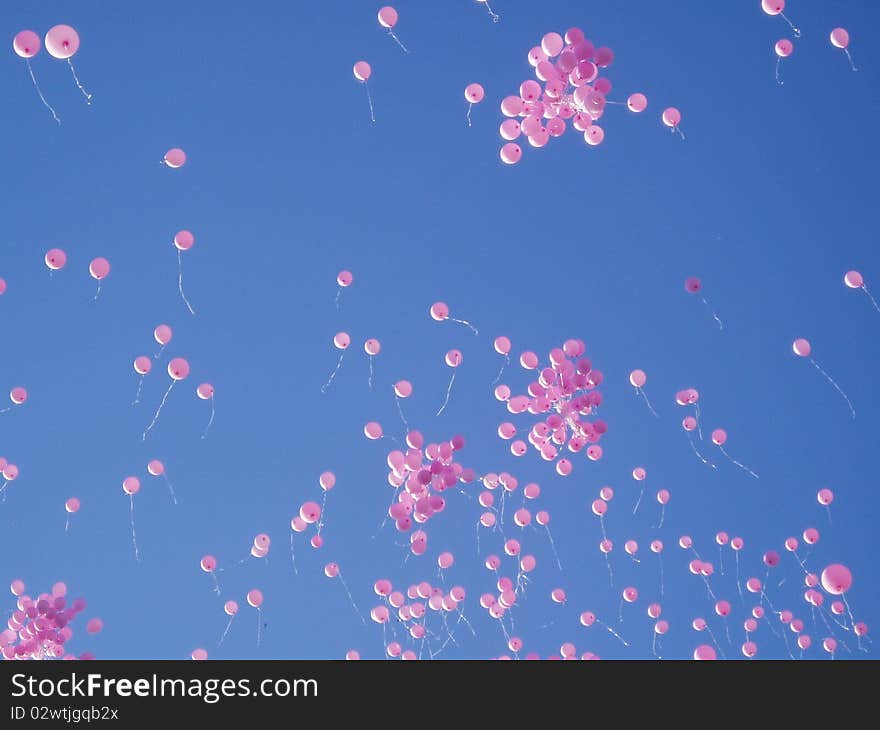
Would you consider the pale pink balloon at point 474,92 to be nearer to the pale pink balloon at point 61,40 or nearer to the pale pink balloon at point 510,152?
the pale pink balloon at point 510,152

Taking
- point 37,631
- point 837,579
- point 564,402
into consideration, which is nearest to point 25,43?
point 37,631

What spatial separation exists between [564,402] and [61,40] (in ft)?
9.19

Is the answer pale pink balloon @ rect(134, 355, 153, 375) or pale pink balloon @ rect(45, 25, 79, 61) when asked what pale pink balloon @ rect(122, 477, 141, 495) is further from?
pale pink balloon @ rect(45, 25, 79, 61)

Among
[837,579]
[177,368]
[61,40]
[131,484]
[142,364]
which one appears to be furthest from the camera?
[131,484]

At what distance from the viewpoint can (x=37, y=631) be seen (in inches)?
149

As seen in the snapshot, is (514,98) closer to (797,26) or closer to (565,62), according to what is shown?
(565,62)

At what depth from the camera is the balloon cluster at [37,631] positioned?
3.75 meters

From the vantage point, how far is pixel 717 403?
4910 millimetres

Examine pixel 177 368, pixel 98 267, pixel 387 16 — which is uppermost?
pixel 387 16

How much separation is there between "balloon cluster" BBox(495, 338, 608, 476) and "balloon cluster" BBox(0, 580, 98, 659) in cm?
260

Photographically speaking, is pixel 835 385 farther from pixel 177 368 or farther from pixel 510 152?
pixel 177 368
